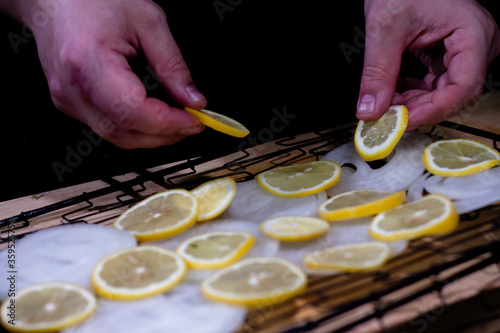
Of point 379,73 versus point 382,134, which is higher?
point 379,73

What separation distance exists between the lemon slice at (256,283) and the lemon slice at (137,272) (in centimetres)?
9

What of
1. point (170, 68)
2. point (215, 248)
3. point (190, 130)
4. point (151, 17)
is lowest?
point (215, 248)

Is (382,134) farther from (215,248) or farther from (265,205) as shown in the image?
(215,248)

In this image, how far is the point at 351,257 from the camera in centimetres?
107

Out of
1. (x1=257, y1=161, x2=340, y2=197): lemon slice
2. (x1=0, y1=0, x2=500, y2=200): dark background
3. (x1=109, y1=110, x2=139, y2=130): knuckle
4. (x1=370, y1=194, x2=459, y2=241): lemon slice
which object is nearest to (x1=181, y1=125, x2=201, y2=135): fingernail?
(x1=109, y1=110, x2=139, y2=130): knuckle

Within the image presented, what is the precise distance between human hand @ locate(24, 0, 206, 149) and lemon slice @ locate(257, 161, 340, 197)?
29 cm

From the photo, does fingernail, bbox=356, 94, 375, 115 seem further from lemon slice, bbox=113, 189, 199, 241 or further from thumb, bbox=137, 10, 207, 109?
lemon slice, bbox=113, 189, 199, 241

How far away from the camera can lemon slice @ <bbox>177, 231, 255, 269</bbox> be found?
1.11 meters

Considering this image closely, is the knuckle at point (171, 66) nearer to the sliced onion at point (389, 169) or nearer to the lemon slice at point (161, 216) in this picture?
the lemon slice at point (161, 216)

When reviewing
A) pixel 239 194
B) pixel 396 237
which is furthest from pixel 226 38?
pixel 396 237

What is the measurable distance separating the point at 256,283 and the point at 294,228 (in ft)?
0.80

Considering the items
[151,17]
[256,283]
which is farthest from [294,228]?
[151,17]

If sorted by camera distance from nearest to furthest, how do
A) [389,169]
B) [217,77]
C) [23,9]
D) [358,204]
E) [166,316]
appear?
[166,316] < [358,204] < [389,169] < [23,9] < [217,77]

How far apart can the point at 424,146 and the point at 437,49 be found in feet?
1.52
